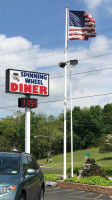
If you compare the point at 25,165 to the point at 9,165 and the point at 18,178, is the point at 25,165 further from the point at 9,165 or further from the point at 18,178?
the point at 18,178

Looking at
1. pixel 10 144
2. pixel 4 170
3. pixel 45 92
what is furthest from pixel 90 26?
pixel 10 144

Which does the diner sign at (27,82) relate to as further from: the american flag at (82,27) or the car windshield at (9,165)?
the car windshield at (9,165)

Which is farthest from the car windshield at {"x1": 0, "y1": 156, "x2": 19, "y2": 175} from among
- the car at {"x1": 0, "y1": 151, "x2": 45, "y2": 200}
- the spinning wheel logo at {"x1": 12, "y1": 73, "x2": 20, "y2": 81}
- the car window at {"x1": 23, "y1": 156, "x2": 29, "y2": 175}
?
the spinning wheel logo at {"x1": 12, "y1": 73, "x2": 20, "y2": 81}

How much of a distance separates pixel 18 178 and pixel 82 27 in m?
17.1

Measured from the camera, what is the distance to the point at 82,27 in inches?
931

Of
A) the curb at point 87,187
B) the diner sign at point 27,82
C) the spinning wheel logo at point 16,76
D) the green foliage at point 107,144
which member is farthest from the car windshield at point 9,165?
the green foliage at point 107,144

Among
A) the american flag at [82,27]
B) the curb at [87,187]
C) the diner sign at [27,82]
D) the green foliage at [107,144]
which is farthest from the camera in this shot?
the green foliage at [107,144]

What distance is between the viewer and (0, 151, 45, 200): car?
299 inches

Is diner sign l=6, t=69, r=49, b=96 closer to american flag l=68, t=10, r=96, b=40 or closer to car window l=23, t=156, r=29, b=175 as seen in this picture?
american flag l=68, t=10, r=96, b=40

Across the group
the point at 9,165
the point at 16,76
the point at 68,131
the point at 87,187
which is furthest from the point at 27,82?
the point at 68,131

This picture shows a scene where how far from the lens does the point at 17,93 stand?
80.5 ft

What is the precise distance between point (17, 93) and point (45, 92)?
245 centimetres

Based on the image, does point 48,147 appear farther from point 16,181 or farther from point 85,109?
point 16,181

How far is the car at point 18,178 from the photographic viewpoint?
24.9 feet
